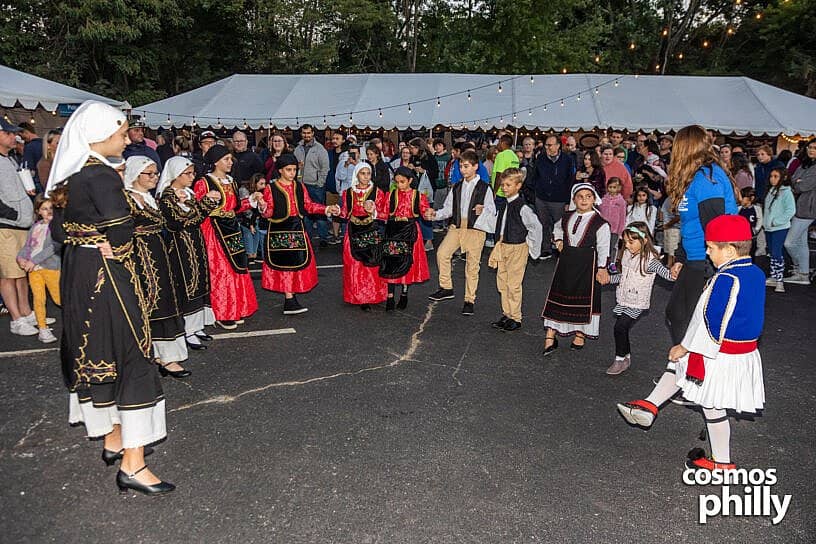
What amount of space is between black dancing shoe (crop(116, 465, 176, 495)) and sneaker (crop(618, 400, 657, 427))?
120 inches

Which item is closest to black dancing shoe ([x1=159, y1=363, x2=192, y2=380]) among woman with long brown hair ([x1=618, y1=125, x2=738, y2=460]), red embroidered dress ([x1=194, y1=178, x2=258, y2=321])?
red embroidered dress ([x1=194, y1=178, x2=258, y2=321])

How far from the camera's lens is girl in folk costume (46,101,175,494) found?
319 centimetres

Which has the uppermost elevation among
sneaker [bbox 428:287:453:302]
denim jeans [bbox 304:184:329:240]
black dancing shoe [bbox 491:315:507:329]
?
denim jeans [bbox 304:184:329:240]

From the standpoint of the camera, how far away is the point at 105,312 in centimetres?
328

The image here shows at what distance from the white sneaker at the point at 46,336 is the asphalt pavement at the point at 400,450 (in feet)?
0.27

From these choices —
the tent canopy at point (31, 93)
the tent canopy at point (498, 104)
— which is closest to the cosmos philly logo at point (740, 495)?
the tent canopy at point (498, 104)

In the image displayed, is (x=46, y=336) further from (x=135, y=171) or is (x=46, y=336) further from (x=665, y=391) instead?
(x=665, y=391)

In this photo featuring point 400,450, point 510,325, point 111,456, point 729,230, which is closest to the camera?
point 729,230

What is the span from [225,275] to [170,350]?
1397 mm

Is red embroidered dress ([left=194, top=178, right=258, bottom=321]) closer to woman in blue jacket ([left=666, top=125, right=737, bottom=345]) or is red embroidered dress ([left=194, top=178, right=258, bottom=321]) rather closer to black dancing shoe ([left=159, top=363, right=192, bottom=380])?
black dancing shoe ([left=159, top=363, right=192, bottom=380])

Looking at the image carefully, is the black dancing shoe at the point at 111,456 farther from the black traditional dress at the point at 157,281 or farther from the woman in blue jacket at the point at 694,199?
the woman in blue jacket at the point at 694,199

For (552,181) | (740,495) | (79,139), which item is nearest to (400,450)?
(740,495)

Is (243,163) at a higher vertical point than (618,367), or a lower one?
higher

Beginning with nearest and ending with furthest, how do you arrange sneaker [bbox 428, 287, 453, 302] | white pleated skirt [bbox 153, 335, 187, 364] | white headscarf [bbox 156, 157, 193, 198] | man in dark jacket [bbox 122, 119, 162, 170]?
white pleated skirt [bbox 153, 335, 187, 364]
white headscarf [bbox 156, 157, 193, 198]
sneaker [bbox 428, 287, 453, 302]
man in dark jacket [bbox 122, 119, 162, 170]
